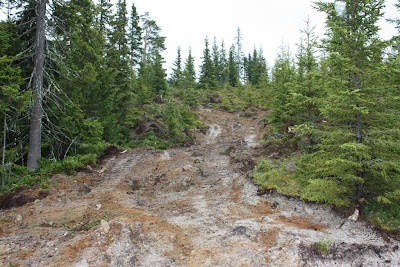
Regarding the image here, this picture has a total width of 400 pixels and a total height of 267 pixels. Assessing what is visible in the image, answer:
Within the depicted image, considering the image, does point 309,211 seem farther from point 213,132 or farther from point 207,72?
point 207,72

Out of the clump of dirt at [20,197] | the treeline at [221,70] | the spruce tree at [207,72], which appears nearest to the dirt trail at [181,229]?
the clump of dirt at [20,197]

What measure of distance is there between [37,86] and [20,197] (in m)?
5.84

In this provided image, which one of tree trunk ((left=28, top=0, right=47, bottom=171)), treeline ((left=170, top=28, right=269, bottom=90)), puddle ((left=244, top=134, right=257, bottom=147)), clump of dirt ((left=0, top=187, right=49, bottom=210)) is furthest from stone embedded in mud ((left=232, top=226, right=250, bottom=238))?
treeline ((left=170, top=28, right=269, bottom=90))

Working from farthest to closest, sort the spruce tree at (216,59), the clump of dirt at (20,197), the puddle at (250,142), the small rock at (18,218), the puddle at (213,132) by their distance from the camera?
the spruce tree at (216,59)
the puddle at (213,132)
the puddle at (250,142)
the clump of dirt at (20,197)
the small rock at (18,218)

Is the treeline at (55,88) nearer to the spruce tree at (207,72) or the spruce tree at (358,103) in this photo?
the spruce tree at (358,103)

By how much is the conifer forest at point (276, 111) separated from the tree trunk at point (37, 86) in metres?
0.05

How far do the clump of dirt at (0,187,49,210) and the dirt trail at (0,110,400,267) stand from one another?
43 centimetres

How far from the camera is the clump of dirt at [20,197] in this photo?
915cm

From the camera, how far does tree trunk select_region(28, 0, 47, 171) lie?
482 inches

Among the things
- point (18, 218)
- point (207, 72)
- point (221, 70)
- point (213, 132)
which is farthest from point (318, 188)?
point (221, 70)

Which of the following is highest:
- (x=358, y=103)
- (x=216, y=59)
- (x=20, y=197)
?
(x=216, y=59)

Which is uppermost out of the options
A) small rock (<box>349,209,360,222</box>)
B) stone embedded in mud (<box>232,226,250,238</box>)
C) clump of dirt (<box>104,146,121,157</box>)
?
clump of dirt (<box>104,146,121,157</box>)

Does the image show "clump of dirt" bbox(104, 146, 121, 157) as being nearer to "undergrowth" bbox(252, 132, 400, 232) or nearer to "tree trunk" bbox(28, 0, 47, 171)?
"tree trunk" bbox(28, 0, 47, 171)

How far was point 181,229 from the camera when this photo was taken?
7.02m
